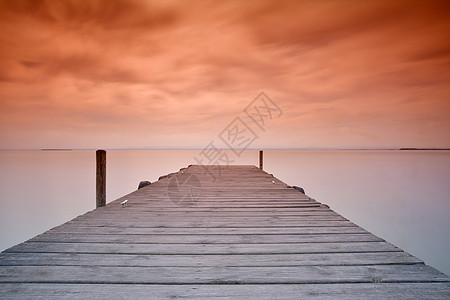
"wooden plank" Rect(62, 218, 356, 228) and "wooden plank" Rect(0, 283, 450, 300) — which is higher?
"wooden plank" Rect(62, 218, 356, 228)

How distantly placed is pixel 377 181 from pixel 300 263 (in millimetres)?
21249

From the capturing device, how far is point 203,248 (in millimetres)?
2537

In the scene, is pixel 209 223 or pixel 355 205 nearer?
pixel 209 223

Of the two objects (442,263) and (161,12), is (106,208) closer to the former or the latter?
(442,263)

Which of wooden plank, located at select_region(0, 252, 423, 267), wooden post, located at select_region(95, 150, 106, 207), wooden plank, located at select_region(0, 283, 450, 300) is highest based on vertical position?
wooden post, located at select_region(95, 150, 106, 207)

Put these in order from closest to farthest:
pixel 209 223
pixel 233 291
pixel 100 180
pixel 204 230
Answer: pixel 233 291, pixel 204 230, pixel 209 223, pixel 100 180

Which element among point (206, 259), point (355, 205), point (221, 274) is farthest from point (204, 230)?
point (355, 205)

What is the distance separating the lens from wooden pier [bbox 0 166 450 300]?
174cm

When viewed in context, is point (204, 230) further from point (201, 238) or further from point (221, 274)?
point (221, 274)

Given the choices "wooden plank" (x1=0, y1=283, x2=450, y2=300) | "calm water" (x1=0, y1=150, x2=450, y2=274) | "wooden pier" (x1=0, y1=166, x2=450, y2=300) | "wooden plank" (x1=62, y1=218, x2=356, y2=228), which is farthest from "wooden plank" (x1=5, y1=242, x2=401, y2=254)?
"calm water" (x1=0, y1=150, x2=450, y2=274)

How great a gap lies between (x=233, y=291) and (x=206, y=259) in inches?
22.4

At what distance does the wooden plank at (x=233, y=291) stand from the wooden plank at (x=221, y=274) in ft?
0.18

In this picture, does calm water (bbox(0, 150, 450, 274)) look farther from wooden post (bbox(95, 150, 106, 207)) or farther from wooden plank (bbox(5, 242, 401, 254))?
wooden plank (bbox(5, 242, 401, 254))

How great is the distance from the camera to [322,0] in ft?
37.7
